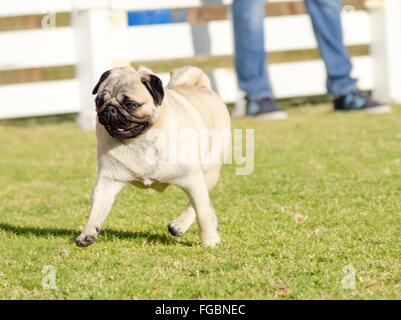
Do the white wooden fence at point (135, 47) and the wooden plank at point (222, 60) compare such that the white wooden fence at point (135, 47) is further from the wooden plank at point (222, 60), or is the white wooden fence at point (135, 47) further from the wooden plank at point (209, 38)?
the wooden plank at point (222, 60)

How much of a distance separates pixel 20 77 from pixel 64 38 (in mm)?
4807

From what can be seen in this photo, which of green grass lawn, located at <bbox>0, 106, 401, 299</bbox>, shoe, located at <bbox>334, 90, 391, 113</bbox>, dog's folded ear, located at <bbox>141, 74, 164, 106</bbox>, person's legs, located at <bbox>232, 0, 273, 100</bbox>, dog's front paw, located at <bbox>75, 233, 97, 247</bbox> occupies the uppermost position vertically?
dog's folded ear, located at <bbox>141, 74, 164, 106</bbox>

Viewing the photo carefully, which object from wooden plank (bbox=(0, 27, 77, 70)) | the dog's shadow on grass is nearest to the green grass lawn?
A: the dog's shadow on grass

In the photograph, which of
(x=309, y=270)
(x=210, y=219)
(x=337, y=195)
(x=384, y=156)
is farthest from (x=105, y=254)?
(x=384, y=156)

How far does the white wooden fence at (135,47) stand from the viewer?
9672 millimetres

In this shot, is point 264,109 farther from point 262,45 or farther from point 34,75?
point 34,75

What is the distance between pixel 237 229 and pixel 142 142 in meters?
0.86

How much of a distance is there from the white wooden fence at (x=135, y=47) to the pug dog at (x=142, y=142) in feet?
16.2

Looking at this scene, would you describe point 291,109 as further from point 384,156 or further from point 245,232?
point 245,232

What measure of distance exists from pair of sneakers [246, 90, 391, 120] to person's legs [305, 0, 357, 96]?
12cm

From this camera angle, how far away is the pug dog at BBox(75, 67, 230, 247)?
435cm

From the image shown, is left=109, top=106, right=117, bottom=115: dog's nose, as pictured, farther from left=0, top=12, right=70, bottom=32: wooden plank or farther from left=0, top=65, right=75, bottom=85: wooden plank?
left=0, top=65, right=75, bottom=85: wooden plank

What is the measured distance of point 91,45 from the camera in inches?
377

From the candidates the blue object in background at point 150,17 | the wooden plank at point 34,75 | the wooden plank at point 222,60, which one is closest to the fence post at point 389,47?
the blue object in background at point 150,17
